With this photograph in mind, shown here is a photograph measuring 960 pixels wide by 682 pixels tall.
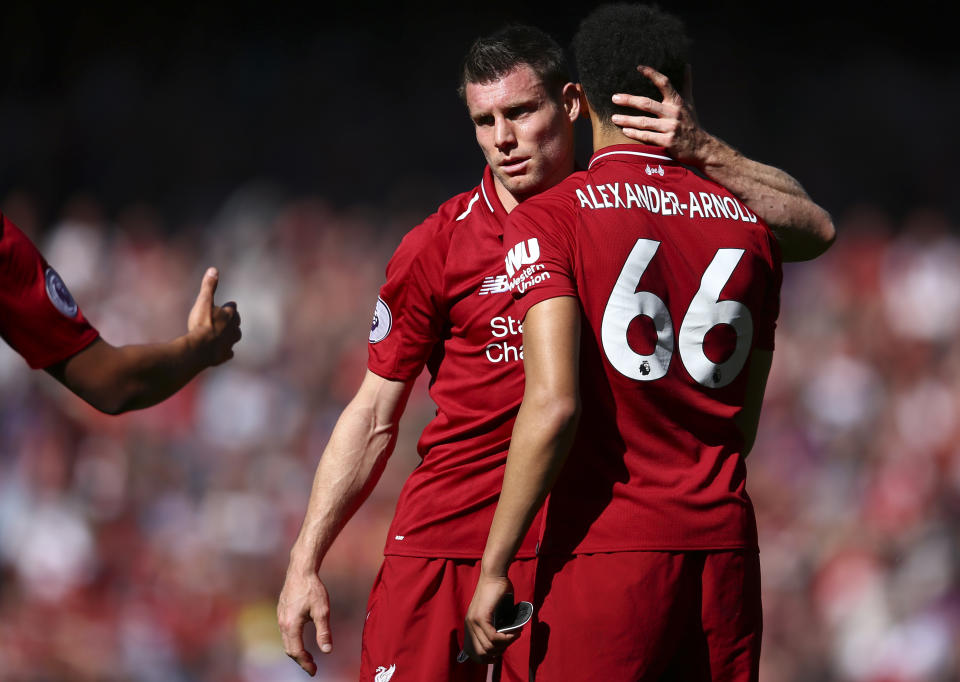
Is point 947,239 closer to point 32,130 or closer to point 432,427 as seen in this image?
point 432,427

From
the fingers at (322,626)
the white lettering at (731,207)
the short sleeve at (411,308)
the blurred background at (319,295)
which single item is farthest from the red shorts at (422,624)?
the blurred background at (319,295)

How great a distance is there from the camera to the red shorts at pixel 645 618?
210cm

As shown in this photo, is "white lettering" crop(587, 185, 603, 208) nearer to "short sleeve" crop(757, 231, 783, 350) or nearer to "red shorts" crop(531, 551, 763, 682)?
"short sleeve" crop(757, 231, 783, 350)

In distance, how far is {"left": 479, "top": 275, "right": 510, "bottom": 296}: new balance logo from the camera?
2766 mm

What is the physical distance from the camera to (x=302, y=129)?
8.91 meters

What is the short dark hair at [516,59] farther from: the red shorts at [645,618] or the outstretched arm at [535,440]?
the red shorts at [645,618]

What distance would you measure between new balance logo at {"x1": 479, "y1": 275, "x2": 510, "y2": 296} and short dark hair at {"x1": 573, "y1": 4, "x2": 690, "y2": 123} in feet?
1.86

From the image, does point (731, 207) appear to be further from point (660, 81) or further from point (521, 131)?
point (521, 131)

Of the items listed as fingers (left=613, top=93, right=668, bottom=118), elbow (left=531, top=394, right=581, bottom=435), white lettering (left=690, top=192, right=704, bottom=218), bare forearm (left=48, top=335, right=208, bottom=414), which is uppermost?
fingers (left=613, top=93, right=668, bottom=118)

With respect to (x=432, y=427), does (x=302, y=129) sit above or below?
above

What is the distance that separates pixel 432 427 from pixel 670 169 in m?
0.99

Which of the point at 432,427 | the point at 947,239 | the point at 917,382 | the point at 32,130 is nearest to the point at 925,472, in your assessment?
the point at 917,382

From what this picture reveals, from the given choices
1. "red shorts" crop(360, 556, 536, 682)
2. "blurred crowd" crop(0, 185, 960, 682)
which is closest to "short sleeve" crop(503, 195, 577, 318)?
"red shorts" crop(360, 556, 536, 682)

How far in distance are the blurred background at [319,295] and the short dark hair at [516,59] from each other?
4.31 metres
